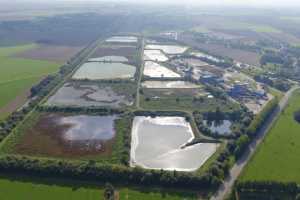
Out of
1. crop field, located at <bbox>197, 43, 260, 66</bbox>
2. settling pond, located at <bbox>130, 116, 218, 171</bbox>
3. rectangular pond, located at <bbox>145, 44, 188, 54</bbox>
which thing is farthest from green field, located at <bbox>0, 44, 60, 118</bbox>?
crop field, located at <bbox>197, 43, 260, 66</bbox>

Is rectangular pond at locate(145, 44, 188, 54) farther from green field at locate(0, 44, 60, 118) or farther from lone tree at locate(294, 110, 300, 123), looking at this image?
lone tree at locate(294, 110, 300, 123)

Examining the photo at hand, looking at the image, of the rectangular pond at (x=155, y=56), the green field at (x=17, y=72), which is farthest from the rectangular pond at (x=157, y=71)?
the green field at (x=17, y=72)

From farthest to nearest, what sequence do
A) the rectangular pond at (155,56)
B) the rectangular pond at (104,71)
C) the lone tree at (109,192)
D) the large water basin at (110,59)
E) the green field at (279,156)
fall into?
the rectangular pond at (155,56) → the large water basin at (110,59) → the rectangular pond at (104,71) → the green field at (279,156) → the lone tree at (109,192)

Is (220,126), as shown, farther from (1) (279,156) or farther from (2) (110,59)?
(2) (110,59)

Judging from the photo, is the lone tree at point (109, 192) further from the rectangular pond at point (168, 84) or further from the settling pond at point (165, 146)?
the rectangular pond at point (168, 84)

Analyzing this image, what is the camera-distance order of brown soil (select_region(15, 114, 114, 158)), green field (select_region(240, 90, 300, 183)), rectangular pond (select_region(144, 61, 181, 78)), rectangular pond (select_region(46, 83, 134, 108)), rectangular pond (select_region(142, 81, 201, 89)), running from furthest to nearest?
1. rectangular pond (select_region(144, 61, 181, 78))
2. rectangular pond (select_region(142, 81, 201, 89))
3. rectangular pond (select_region(46, 83, 134, 108))
4. brown soil (select_region(15, 114, 114, 158))
5. green field (select_region(240, 90, 300, 183))

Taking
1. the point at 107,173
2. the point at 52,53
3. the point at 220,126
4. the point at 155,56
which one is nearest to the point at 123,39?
the point at 155,56
